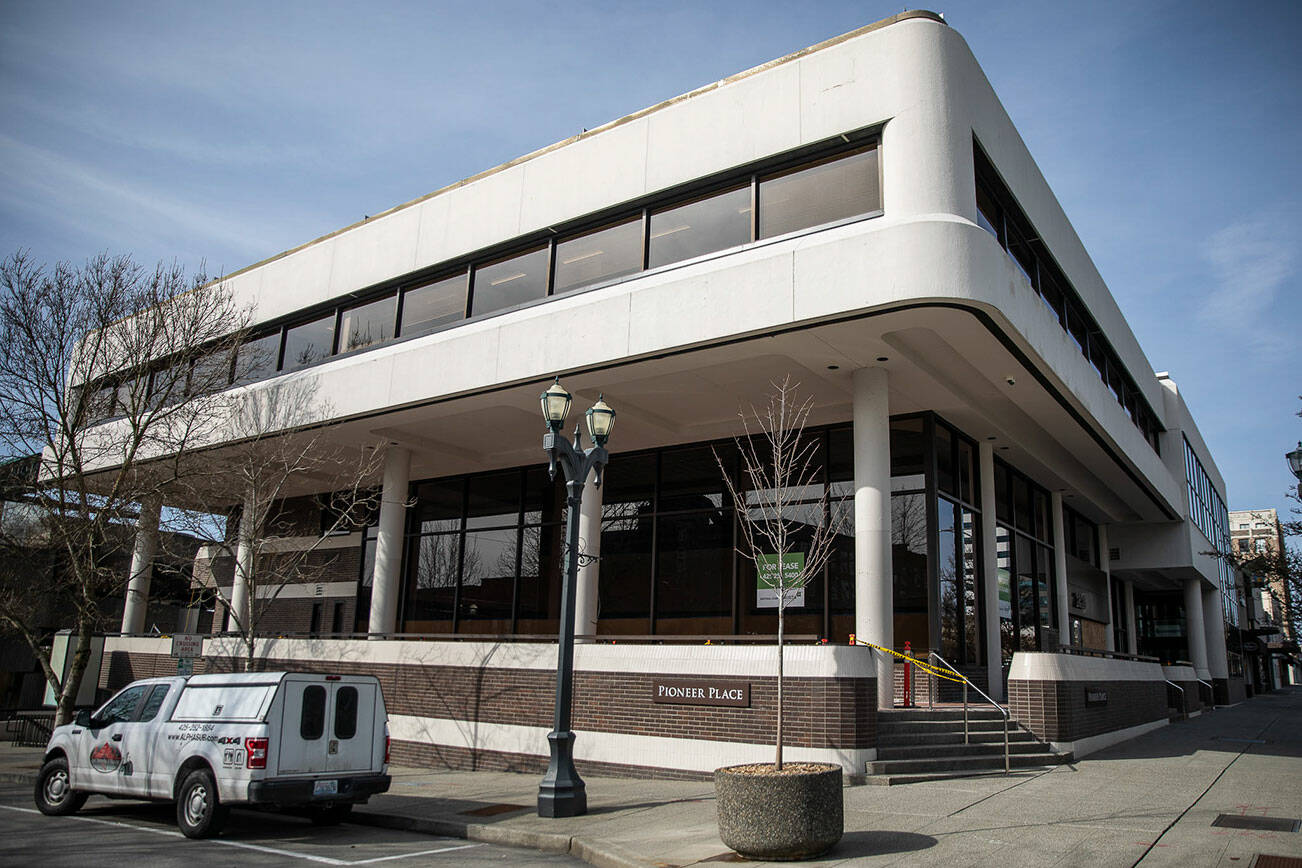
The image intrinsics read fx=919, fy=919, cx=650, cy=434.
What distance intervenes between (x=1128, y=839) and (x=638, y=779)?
743 cm

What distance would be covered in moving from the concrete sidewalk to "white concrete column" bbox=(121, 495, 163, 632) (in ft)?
31.9

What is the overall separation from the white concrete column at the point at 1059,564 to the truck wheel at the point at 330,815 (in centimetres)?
2028

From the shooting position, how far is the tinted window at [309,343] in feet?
73.5

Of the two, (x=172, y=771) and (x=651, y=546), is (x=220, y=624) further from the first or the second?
(x=172, y=771)

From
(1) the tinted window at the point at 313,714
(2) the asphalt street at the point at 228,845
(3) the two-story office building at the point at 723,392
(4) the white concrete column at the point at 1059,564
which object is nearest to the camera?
(2) the asphalt street at the point at 228,845

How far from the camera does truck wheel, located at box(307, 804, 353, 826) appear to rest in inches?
462

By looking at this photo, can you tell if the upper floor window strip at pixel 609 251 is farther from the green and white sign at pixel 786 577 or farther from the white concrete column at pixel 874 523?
the green and white sign at pixel 786 577

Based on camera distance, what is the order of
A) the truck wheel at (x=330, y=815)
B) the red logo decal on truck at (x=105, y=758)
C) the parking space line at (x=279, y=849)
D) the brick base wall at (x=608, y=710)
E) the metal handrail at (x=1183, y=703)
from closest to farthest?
the parking space line at (x=279, y=849)
the red logo decal on truck at (x=105, y=758)
the truck wheel at (x=330, y=815)
the brick base wall at (x=608, y=710)
the metal handrail at (x=1183, y=703)

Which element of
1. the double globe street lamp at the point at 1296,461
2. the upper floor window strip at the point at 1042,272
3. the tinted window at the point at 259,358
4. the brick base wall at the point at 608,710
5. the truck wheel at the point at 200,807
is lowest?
the truck wheel at the point at 200,807

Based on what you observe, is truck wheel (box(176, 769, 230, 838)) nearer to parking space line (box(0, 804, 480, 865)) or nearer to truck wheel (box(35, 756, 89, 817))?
parking space line (box(0, 804, 480, 865))

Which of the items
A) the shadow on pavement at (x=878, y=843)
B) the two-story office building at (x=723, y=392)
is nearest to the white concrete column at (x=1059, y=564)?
the two-story office building at (x=723, y=392)

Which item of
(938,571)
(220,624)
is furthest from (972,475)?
(220,624)

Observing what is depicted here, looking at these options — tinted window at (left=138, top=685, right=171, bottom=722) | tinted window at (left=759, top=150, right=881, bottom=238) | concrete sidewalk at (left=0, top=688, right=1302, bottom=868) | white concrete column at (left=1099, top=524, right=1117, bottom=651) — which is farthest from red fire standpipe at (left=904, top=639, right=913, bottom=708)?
white concrete column at (left=1099, top=524, right=1117, bottom=651)

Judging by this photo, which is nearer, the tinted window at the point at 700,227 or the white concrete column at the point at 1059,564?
the tinted window at the point at 700,227
